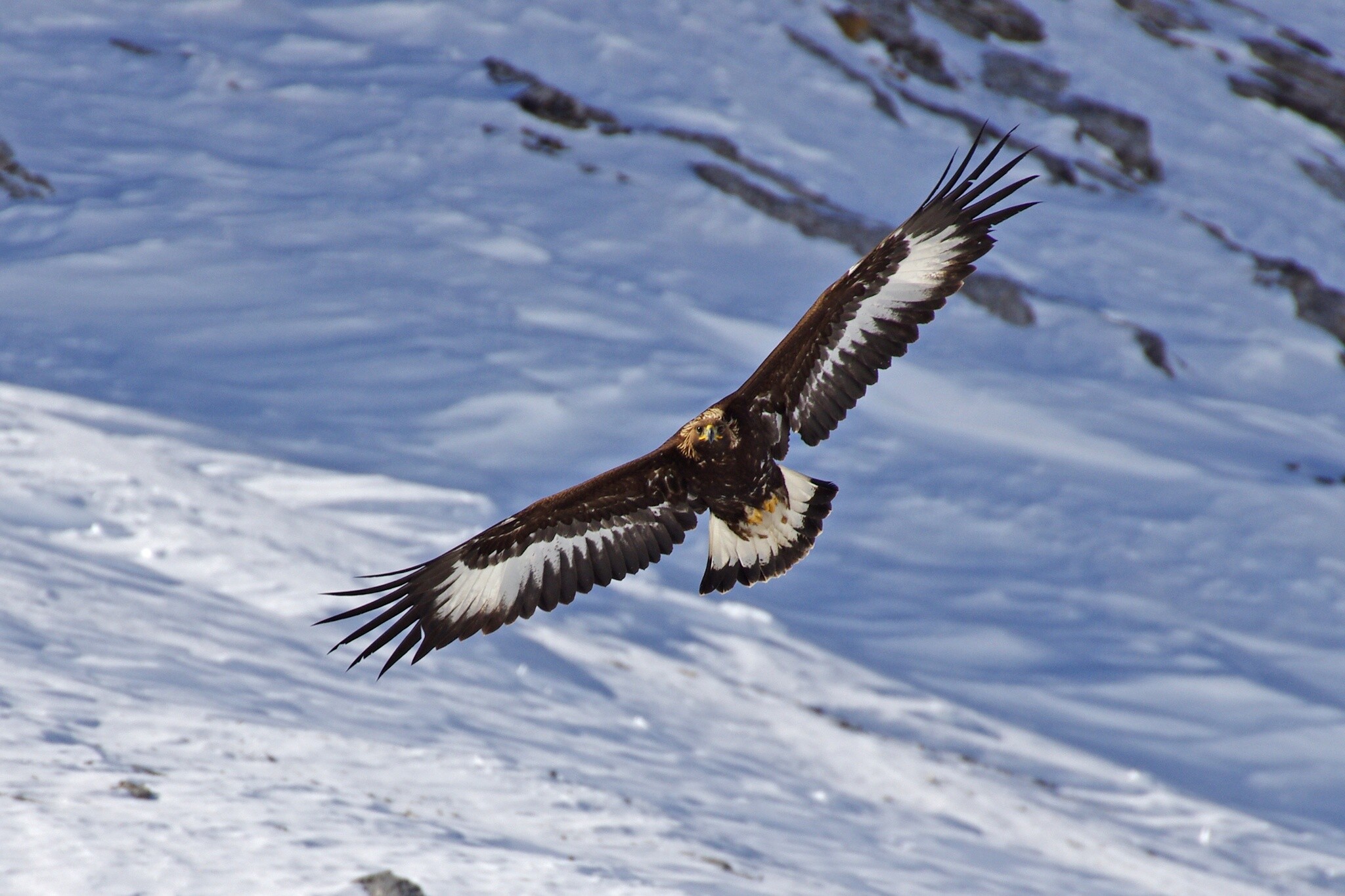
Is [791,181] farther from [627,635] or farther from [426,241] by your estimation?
[627,635]

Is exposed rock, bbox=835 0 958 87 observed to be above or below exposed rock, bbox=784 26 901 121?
above

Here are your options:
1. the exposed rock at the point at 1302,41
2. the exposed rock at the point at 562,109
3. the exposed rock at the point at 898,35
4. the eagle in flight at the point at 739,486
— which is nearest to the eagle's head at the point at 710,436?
the eagle in flight at the point at 739,486

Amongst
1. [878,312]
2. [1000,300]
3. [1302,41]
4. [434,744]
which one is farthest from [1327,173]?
[434,744]

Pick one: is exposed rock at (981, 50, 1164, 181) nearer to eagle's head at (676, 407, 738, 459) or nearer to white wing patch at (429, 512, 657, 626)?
white wing patch at (429, 512, 657, 626)

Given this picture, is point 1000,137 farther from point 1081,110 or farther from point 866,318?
point 866,318

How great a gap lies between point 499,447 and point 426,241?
3.92m

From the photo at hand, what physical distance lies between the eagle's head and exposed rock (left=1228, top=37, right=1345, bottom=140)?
22.2 m

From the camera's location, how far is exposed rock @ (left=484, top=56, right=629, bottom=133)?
18141 millimetres

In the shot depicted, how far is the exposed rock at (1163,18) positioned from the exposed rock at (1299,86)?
1206 mm

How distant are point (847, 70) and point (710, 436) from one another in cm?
1687

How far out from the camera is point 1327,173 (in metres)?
22.8

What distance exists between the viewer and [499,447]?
40.4ft

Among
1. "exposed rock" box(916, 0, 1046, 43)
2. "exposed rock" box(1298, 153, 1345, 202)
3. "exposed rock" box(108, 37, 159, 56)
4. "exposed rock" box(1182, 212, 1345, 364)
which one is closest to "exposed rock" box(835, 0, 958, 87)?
"exposed rock" box(916, 0, 1046, 43)

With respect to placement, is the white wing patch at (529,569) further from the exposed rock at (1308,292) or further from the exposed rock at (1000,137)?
the exposed rock at (1000,137)
